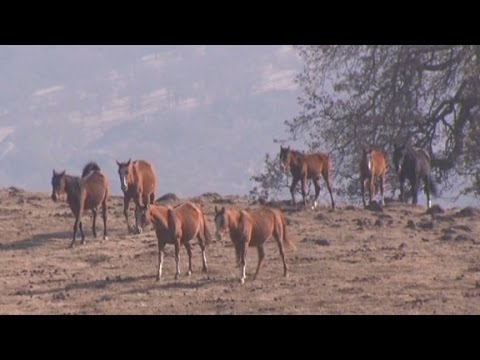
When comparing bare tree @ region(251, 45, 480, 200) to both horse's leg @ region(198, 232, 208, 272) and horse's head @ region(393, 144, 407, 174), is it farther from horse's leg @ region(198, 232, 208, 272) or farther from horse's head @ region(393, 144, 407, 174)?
horse's leg @ region(198, 232, 208, 272)

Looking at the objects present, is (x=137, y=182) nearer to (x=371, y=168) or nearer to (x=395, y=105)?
(x=371, y=168)

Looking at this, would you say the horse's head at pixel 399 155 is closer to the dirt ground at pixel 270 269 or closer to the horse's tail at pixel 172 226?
the dirt ground at pixel 270 269

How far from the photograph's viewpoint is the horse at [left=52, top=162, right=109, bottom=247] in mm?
23312

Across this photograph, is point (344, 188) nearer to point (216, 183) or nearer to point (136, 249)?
point (136, 249)

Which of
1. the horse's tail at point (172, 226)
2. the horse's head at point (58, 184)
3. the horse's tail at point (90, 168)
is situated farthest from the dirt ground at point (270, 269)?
the horse's tail at point (90, 168)

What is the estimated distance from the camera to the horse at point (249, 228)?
1900cm

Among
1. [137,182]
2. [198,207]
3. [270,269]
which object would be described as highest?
[137,182]

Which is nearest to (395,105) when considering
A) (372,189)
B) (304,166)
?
(372,189)

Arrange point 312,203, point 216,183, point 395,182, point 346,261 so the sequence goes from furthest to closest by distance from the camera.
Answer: point 216,183
point 395,182
point 312,203
point 346,261

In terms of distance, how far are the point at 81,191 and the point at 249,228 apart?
547 cm

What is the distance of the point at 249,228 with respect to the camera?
19297 millimetres

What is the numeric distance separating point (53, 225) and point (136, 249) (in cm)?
362
